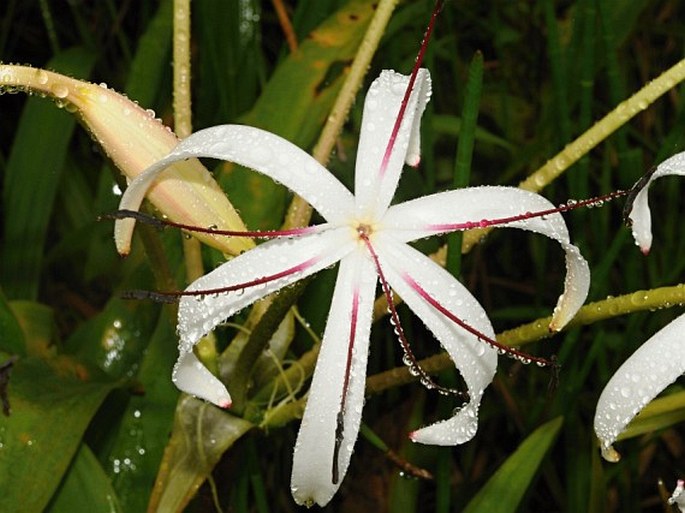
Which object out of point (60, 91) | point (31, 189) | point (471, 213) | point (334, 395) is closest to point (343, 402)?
point (334, 395)

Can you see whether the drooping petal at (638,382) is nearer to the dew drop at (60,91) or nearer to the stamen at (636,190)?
the stamen at (636,190)

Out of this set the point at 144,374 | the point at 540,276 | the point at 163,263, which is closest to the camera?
the point at 163,263

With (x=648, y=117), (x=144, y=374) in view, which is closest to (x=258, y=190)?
(x=144, y=374)

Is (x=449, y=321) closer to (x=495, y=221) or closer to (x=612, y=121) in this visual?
(x=495, y=221)

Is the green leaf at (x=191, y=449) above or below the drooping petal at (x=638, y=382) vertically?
above

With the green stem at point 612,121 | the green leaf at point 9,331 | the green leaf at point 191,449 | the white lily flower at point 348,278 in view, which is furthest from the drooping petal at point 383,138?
the green leaf at point 9,331

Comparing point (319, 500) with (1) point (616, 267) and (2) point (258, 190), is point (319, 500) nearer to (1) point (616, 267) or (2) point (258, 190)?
(2) point (258, 190)
